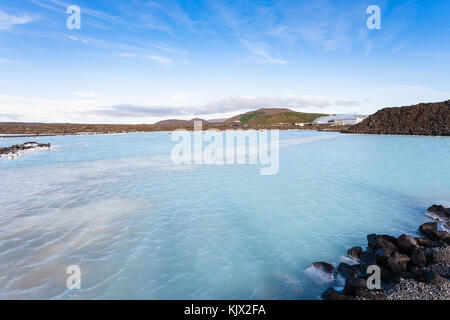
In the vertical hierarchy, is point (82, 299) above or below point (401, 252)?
below

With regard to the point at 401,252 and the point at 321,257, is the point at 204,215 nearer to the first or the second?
the point at 321,257

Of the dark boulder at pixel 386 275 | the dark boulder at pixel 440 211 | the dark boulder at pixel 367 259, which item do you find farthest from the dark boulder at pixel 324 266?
the dark boulder at pixel 440 211

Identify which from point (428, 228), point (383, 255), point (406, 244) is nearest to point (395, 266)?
point (383, 255)

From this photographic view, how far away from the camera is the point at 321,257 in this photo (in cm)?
579

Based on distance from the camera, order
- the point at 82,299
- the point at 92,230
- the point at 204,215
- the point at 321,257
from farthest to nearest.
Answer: the point at 204,215
the point at 92,230
the point at 321,257
the point at 82,299

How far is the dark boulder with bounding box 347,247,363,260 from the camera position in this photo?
5.63m

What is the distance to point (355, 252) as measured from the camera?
5695mm

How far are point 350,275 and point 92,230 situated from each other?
6.81 metres

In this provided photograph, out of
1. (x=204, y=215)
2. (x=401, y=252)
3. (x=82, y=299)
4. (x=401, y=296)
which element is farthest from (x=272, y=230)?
(x=82, y=299)

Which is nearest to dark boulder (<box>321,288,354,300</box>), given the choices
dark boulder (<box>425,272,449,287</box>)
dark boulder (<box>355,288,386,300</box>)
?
dark boulder (<box>355,288,386,300</box>)

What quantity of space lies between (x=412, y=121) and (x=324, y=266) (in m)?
62.5

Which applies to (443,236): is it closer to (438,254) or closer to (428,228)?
(428,228)

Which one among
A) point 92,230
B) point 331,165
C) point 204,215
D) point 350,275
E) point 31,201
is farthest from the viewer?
point 331,165

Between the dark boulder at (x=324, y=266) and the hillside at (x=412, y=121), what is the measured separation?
52.7 m
